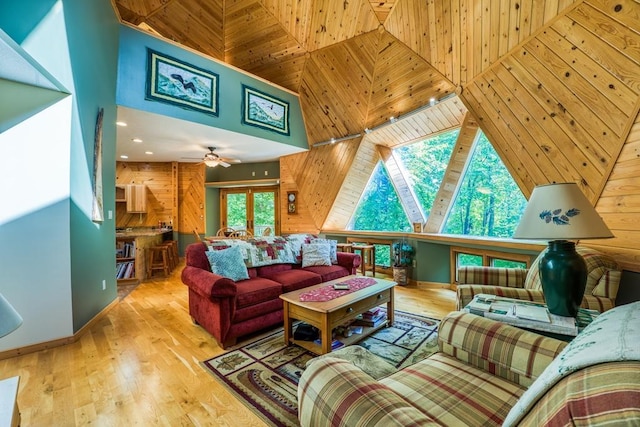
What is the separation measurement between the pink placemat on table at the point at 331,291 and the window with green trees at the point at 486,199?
2291mm

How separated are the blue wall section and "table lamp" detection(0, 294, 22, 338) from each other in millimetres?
3612

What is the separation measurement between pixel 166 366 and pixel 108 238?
2117 mm

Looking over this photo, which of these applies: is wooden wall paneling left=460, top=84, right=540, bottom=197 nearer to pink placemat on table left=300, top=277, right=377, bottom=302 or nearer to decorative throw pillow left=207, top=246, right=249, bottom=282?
pink placemat on table left=300, top=277, right=377, bottom=302

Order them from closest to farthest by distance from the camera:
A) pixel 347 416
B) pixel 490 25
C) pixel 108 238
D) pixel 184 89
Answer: pixel 347 416
pixel 490 25
pixel 108 238
pixel 184 89

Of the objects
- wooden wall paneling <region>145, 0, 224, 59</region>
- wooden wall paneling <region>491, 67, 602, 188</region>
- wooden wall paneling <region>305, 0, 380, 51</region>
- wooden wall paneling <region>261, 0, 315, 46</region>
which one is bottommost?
wooden wall paneling <region>491, 67, 602, 188</region>

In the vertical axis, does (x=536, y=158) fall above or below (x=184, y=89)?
below

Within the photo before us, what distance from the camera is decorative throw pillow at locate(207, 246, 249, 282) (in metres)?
2.96

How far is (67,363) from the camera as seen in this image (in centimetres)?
227

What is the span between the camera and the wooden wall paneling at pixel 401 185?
5027mm

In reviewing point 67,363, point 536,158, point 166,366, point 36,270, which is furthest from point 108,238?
point 536,158

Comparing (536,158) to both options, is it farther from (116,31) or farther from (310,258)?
(116,31)

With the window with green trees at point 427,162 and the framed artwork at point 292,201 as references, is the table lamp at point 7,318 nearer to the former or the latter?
the window with green trees at point 427,162

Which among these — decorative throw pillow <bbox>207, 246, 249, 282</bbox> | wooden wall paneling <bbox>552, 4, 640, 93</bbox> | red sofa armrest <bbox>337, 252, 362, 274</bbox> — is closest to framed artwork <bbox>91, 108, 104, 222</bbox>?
decorative throw pillow <bbox>207, 246, 249, 282</bbox>

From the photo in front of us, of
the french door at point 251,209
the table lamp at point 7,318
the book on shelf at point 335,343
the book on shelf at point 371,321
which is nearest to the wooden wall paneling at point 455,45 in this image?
the book on shelf at point 371,321
